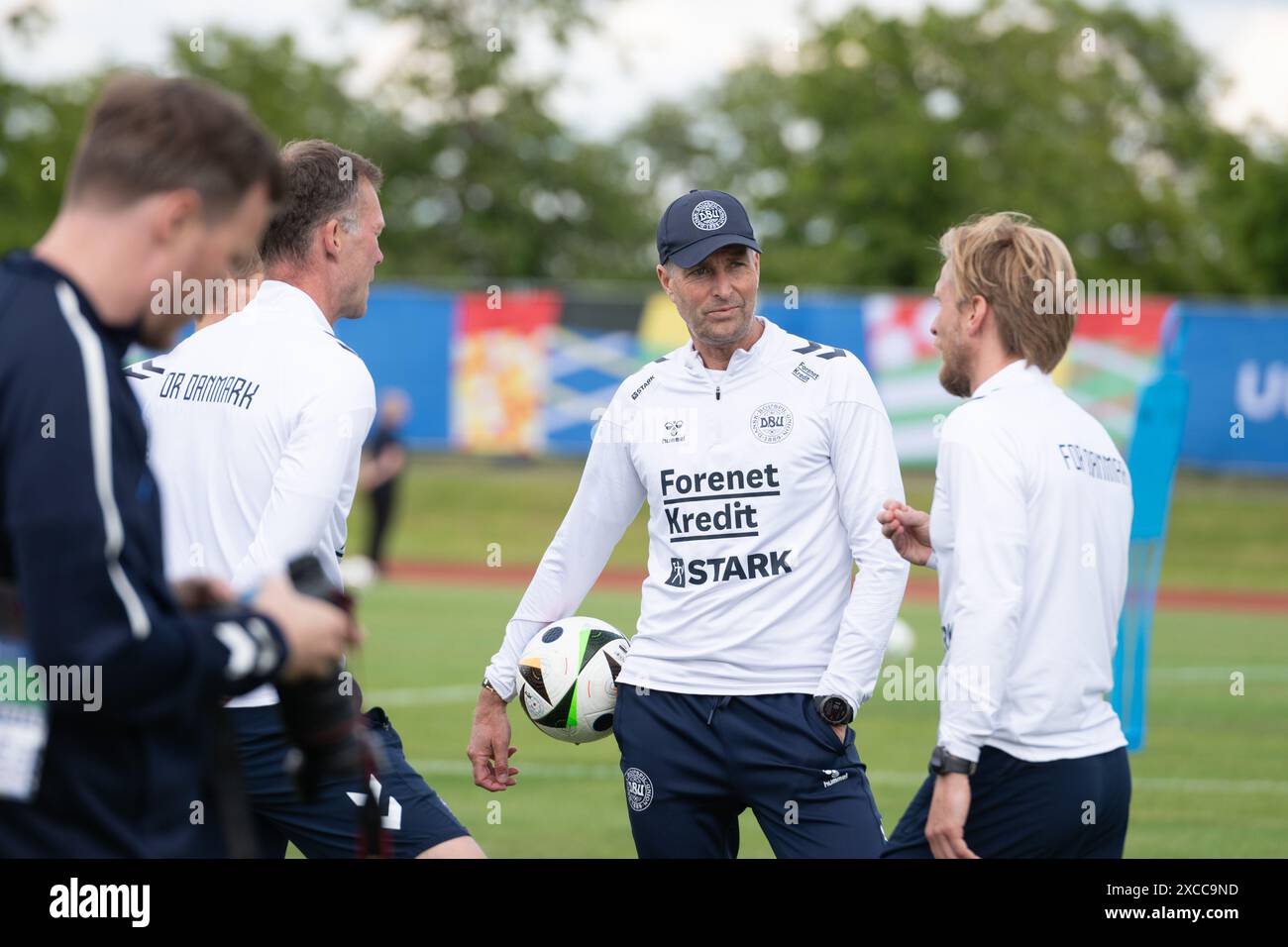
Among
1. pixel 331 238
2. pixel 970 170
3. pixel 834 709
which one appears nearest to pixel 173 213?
pixel 331 238

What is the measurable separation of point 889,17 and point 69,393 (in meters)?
49.1

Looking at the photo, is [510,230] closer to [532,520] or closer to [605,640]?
[532,520]

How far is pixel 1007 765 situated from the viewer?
4.25 metres

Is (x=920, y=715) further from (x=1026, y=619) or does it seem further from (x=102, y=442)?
(x=102, y=442)

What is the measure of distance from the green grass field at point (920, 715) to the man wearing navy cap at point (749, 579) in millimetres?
3232

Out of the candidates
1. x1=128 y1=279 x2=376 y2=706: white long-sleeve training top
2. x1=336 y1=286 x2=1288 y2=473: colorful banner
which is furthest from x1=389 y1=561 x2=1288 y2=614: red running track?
x1=128 y1=279 x2=376 y2=706: white long-sleeve training top

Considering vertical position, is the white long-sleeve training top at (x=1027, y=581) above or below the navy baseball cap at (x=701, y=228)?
below

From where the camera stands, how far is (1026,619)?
4.27 metres

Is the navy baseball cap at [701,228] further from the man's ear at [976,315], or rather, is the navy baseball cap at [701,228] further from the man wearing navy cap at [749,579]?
the man's ear at [976,315]

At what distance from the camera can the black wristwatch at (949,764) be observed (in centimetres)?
414

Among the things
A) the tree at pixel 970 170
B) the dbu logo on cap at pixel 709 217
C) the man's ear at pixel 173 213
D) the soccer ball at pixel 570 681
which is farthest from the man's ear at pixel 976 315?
the tree at pixel 970 170

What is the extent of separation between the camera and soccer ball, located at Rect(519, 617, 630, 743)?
5742 mm

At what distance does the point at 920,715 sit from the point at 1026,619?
32.4ft
